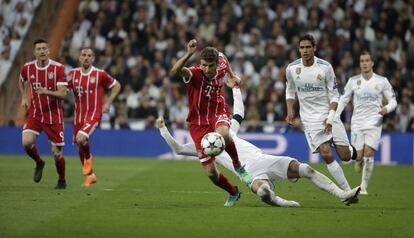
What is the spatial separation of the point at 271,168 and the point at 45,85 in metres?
4.59

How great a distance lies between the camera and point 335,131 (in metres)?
13.1

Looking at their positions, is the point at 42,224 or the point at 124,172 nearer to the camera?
the point at 42,224

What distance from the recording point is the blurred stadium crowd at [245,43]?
943 inches

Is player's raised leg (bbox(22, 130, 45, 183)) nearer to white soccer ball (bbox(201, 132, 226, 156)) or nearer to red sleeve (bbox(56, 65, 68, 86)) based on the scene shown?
red sleeve (bbox(56, 65, 68, 86))

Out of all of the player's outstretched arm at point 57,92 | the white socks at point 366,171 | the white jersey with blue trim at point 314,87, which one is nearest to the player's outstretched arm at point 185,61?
the white jersey with blue trim at point 314,87

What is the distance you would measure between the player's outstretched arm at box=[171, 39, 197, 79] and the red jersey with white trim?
3.60m

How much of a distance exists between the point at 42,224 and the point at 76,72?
581 cm

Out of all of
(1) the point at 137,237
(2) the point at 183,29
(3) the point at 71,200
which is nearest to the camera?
(1) the point at 137,237

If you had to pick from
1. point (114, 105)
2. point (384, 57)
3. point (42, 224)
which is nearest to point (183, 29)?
point (114, 105)

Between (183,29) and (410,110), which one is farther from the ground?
(183,29)

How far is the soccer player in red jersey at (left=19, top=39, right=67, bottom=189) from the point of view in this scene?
14.2 metres

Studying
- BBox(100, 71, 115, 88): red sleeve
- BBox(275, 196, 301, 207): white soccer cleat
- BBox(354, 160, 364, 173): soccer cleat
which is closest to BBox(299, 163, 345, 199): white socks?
BBox(275, 196, 301, 207): white soccer cleat

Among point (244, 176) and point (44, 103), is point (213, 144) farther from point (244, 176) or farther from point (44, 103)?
point (44, 103)

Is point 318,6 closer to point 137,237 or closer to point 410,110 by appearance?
point 410,110
